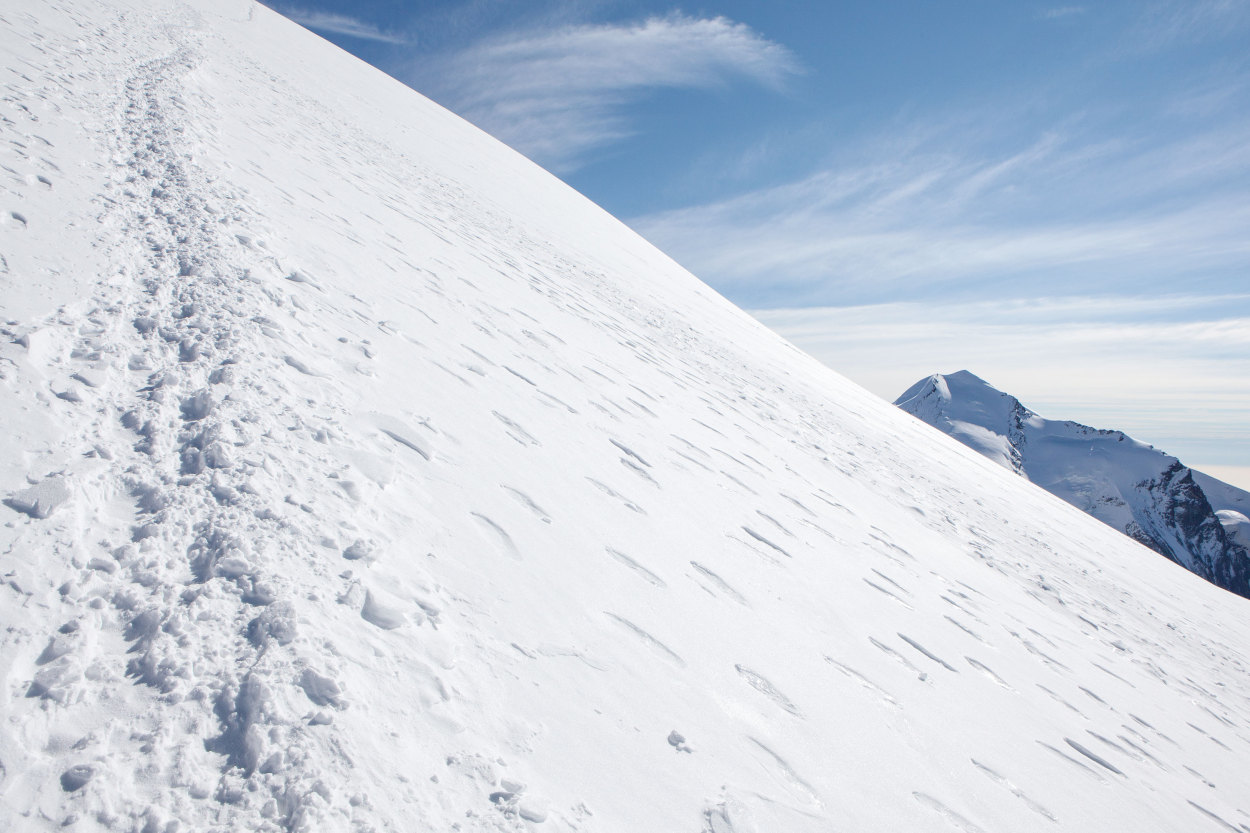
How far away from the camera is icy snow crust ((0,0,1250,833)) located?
1.54m

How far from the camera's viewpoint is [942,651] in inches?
151

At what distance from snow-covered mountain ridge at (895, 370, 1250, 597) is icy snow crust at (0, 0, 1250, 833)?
539 ft

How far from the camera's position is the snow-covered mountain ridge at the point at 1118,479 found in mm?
149250

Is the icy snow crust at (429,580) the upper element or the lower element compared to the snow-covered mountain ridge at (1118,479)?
lower

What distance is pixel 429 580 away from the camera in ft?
7.36

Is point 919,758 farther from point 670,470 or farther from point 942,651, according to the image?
point 670,470

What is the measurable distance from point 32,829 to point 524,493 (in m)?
2.14


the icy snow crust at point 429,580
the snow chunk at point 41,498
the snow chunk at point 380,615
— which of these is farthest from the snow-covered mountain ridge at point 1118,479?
the snow chunk at point 41,498

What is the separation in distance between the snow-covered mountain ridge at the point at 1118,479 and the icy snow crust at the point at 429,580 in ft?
539

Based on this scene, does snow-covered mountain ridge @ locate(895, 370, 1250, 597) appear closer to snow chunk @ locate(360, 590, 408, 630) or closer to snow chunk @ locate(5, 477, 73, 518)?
snow chunk @ locate(360, 590, 408, 630)

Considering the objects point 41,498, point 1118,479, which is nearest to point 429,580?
point 41,498

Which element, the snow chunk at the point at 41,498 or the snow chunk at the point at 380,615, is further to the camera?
the snow chunk at the point at 380,615

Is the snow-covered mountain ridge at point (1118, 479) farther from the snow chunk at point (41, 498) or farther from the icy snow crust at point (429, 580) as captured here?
the snow chunk at point (41, 498)

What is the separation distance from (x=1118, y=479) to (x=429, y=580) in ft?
673
